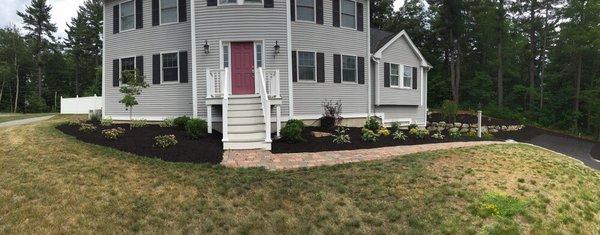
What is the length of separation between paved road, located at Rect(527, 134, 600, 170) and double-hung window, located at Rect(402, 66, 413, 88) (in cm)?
864

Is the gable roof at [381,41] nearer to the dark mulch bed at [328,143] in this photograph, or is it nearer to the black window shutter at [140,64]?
the dark mulch bed at [328,143]

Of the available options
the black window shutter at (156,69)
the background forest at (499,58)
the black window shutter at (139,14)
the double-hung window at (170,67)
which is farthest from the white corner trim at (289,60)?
the background forest at (499,58)

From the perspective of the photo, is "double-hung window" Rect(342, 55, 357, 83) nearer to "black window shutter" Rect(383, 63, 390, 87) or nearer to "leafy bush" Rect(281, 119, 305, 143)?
"black window shutter" Rect(383, 63, 390, 87)

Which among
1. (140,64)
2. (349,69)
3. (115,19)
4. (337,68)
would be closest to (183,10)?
(140,64)

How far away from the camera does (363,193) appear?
22.3 feet

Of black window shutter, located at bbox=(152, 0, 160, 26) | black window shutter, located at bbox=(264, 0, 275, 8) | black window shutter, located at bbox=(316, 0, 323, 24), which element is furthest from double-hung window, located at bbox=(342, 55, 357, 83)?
black window shutter, located at bbox=(152, 0, 160, 26)

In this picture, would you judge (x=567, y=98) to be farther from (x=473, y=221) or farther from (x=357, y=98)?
(x=473, y=221)

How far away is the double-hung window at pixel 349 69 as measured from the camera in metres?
14.8

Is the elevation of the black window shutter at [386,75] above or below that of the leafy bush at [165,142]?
above

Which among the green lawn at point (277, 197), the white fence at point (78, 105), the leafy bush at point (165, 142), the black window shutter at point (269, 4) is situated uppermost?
the black window shutter at point (269, 4)

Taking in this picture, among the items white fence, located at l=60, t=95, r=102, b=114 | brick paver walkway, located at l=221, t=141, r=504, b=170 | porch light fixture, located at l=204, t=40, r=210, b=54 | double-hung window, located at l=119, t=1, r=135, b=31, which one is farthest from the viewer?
white fence, located at l=60, t=95, r=102, b=114

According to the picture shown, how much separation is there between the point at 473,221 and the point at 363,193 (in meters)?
1.76

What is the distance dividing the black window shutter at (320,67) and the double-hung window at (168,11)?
5.20m

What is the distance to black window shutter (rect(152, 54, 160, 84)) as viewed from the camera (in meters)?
14.1
